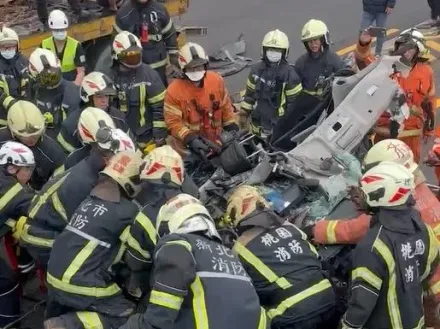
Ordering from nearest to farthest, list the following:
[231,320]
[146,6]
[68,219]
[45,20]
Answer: [231,320] < [68,219] < [146,6] < [45,20]

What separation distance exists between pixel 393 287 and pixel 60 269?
2122 millimetres

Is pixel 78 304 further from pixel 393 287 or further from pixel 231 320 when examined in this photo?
pixel 393 287

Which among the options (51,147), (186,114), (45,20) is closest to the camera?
(51,147)

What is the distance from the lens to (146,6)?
9.13 meters

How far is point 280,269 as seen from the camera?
478 cm

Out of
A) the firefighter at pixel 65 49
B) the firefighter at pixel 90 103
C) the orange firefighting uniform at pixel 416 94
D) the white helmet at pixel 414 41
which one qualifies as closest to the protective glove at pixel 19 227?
the firefighter at pixel 90 103

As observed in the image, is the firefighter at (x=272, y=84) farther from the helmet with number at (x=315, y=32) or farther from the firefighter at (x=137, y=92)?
the firefighter at (x=137, y=92)

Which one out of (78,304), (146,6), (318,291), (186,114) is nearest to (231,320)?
(318,291)

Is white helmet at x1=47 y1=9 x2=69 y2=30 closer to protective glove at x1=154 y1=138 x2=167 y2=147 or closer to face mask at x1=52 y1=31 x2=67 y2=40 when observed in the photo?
face mask at x1=52 y1=31 x2=67 y2=40

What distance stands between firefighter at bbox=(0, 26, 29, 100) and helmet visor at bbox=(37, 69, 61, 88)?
2.72ft

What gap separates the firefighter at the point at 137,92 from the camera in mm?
7648

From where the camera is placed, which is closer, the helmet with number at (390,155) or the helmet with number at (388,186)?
the helmet with number at (388,186)

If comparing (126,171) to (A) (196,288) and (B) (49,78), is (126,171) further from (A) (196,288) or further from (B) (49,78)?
(B) (49,78)

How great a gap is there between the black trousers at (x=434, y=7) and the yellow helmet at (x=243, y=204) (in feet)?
31.4
